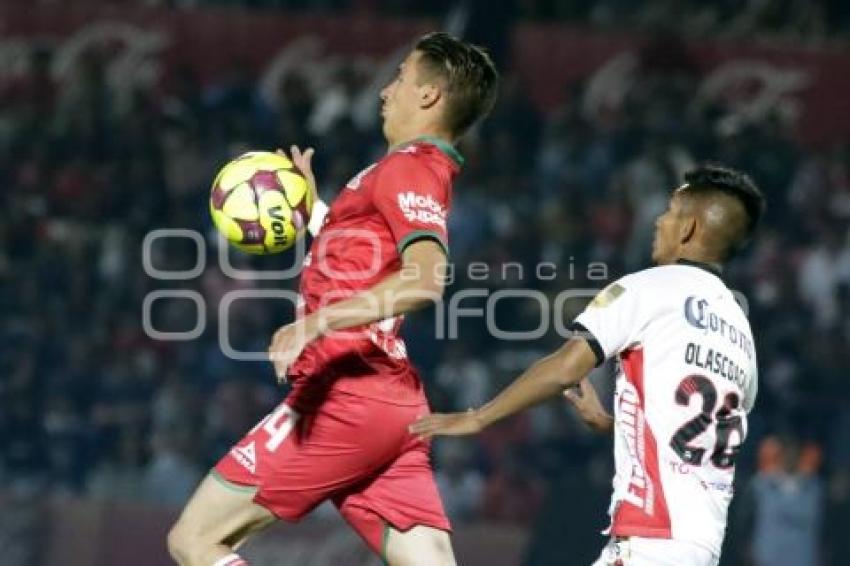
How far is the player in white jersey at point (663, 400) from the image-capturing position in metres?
5.48

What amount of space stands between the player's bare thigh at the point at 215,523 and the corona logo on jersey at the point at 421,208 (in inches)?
43.3

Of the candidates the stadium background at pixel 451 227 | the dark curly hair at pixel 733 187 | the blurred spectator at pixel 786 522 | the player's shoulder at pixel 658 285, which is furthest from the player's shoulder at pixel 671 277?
the blurred spectator at pixel 786 522

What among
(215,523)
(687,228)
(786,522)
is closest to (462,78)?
(687,228)

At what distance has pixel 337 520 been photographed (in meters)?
11.2

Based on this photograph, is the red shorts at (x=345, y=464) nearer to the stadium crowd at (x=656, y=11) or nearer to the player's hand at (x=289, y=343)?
the player's hand at (x=289, y=343)

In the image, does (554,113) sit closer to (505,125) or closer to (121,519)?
(505,125)

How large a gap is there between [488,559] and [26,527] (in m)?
2.75

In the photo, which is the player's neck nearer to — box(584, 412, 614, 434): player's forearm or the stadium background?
box(584, 412, 614, 434): player's forearm

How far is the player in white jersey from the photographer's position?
548cm

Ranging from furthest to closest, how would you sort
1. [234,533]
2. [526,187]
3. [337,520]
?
[526,187] → [337,520] → [234,533]

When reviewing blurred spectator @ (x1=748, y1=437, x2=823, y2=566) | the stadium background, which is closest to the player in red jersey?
the stadium background

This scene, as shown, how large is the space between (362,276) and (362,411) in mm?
444

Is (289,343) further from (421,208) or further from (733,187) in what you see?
(733,187)

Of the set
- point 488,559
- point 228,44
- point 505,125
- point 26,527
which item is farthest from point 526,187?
point 26,527
